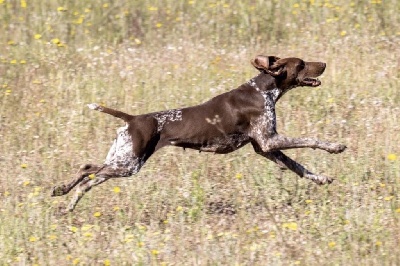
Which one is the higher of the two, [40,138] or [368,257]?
[368,257]

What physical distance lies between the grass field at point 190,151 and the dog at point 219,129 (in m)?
0.21

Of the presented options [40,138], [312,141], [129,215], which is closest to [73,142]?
[40,138]

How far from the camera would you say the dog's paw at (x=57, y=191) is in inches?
312

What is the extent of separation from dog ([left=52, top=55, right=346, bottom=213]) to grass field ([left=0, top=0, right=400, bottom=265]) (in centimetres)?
21

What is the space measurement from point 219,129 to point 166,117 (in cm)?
45

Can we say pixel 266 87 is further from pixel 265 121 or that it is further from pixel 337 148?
pixel 337 148

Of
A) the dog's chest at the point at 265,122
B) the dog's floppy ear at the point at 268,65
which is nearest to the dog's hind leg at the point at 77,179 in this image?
the dog's chest at the point at 265,122

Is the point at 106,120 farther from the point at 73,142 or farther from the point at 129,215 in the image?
the point at 129,215

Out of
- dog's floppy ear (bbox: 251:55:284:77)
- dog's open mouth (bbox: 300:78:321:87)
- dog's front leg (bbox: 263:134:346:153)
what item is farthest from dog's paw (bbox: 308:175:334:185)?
dog's floppy ear (bbox: 251:55:284:77)

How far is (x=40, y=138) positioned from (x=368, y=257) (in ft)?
14.5

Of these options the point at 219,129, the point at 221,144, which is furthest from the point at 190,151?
the point at 219,129

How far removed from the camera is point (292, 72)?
8.00 meters

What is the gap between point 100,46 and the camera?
1182 centimetres

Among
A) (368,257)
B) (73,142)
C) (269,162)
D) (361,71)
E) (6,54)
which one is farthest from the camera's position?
(6,54)
